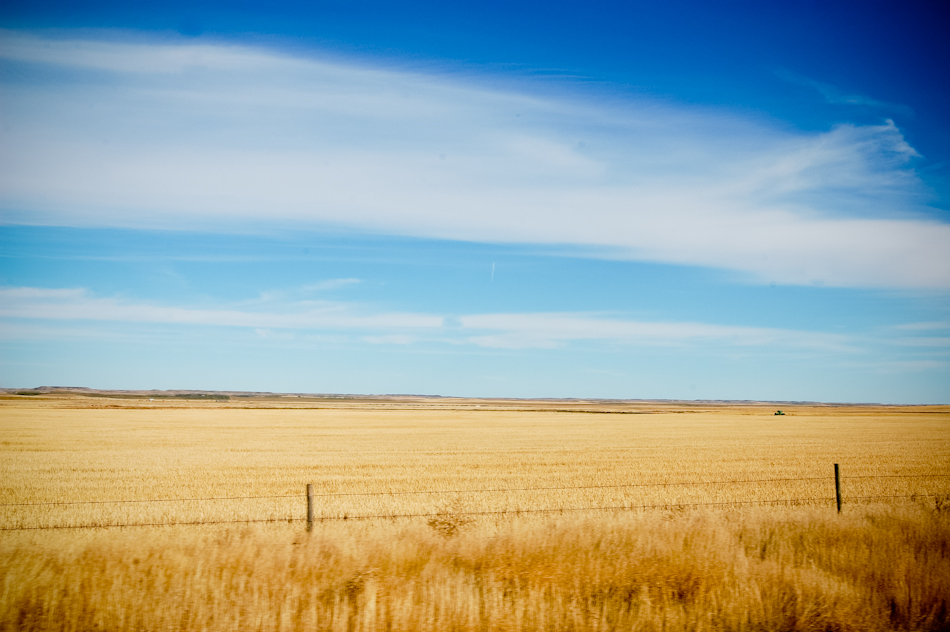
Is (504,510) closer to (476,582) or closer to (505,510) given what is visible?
(505,510)

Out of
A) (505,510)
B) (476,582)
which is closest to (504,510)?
A: (505,510)

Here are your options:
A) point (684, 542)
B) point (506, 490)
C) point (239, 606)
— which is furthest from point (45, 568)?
point (506, 490)

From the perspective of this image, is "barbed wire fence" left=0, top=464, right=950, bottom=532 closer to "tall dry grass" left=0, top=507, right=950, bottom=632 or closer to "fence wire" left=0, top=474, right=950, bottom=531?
"fence wire" left=0, top=474, right=950, bottom=531

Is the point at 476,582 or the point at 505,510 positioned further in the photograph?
the point at 505,510

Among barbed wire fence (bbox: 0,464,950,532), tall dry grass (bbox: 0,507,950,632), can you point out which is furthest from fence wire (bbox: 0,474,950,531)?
tall dry grass (bbox: 0,507,950,632)

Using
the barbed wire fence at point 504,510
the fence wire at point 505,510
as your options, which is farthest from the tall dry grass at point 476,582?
the fence wire at point 505,510

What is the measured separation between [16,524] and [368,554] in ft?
38.8

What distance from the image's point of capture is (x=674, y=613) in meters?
6.70

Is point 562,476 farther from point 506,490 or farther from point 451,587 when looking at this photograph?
point 451,587

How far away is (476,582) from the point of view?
717 centimetres

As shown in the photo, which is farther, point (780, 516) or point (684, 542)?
point (780, 516)

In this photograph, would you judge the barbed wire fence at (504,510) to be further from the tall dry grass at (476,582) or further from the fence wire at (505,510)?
the tall dry grass at (476,582)

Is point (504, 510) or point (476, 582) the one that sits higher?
point (476, 582)

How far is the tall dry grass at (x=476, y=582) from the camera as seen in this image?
20.9 feet
